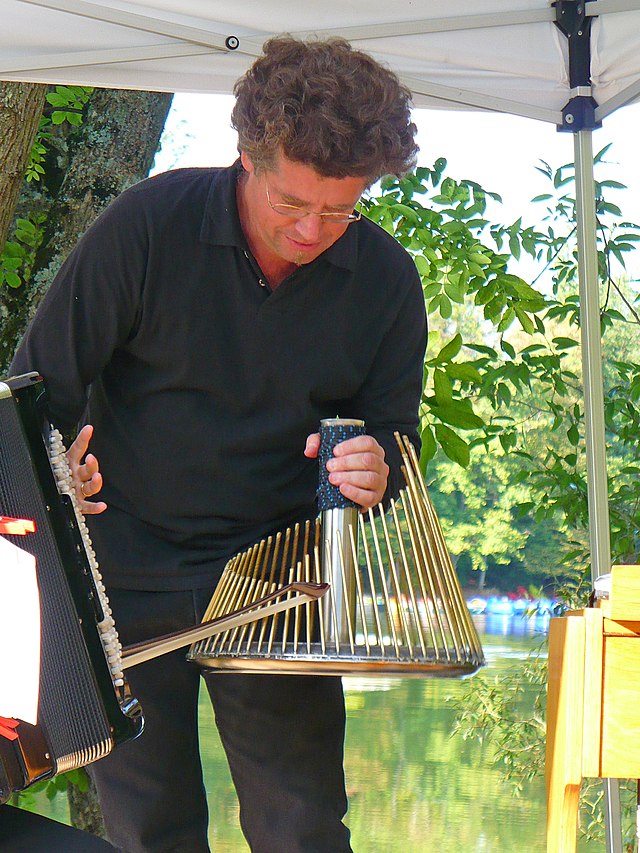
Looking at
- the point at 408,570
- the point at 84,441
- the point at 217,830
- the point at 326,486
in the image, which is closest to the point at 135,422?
the point at 84,441

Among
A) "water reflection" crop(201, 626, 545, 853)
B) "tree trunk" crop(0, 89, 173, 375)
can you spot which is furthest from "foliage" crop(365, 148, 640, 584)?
"tree trunk" crop(0, 89, 173, 375)

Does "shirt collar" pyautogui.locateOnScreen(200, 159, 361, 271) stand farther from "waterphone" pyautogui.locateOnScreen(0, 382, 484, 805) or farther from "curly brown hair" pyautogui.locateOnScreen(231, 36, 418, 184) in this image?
"waterphone" pyautogui.locateOnScreen(0, 382, 484, 805)

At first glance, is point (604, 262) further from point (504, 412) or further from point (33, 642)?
point (33, 642)

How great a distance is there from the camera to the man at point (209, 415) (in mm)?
1385

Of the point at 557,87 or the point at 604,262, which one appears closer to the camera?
the point at 557,87

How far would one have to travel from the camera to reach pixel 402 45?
2.05 metres

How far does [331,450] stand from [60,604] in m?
0.38

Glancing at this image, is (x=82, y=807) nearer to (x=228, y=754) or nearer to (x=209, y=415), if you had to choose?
(x=228, y=754)

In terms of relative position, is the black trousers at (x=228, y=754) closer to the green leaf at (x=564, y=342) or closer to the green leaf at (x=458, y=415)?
the green leaf at (x=458, y=415)

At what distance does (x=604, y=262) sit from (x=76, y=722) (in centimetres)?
211

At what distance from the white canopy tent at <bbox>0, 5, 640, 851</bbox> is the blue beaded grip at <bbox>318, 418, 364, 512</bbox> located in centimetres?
101

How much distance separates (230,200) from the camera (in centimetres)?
146

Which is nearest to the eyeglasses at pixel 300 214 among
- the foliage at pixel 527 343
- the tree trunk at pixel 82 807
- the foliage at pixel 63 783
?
the foliage at pixel 527 343

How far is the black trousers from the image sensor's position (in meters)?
1.42
